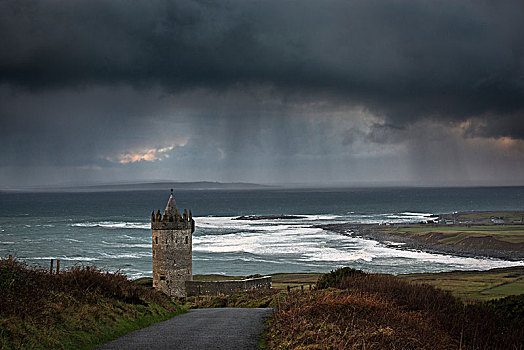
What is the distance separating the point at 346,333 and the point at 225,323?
5.03 m

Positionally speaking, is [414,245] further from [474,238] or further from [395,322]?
[395,322]

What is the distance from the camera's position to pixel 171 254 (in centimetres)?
3722

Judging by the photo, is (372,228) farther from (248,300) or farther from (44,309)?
(44,309)

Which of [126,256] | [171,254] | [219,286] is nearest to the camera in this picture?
[171,254]

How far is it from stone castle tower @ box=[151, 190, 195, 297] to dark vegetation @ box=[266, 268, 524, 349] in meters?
22.4

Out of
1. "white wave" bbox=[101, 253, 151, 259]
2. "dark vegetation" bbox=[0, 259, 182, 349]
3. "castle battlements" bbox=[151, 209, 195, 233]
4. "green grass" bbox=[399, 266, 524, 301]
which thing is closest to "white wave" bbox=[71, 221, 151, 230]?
"white wave" bbox=[101, 253, 151, 259]

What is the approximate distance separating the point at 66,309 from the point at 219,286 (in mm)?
25951

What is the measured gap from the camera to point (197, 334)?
41.0 feet

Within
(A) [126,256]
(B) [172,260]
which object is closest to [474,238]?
(A) [126,256]

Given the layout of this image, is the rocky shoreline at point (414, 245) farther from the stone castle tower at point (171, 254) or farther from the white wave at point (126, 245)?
the stone castle tower at point (171, 254)

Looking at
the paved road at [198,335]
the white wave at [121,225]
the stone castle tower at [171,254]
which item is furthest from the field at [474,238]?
the paved road at [198,335]

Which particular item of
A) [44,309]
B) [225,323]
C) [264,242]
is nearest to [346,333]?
[225,323]

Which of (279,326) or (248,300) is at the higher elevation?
(279,326)

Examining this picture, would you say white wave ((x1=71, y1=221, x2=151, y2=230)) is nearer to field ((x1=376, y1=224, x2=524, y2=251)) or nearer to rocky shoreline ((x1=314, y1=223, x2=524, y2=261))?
rocky shoreline ((x1=314, y1=223, x2=524, y2=261))
